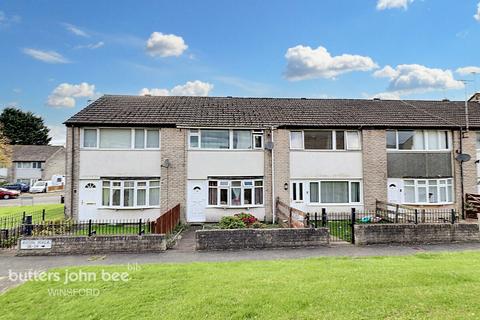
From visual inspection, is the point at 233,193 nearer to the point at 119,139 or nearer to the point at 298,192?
the point at 298,192

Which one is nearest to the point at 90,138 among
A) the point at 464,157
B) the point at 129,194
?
the point at 129,194

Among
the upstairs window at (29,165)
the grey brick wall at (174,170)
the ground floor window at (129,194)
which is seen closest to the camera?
the ground floor window at (129,194)

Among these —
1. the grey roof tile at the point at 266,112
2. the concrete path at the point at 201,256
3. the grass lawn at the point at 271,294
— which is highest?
the grey roof tile at the point at 266,112

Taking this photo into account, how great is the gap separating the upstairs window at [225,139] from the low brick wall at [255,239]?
7.05 meters

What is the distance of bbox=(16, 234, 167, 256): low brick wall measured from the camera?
10031 mm

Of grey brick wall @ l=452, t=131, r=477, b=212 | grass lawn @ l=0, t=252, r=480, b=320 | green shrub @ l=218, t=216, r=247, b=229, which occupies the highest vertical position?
grey brick wall @ l=452, t=131, r=477, b=212

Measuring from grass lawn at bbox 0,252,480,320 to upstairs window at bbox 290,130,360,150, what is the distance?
9.89 m

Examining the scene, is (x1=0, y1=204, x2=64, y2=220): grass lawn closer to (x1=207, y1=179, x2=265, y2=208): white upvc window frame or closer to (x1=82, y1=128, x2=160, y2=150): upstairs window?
(x1=82, y1=128, x2=160, y2=150): upstairs window

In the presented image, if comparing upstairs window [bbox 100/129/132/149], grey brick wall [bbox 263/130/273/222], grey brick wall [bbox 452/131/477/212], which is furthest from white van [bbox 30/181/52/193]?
grey brick wall [bbox 452/131/477/212]

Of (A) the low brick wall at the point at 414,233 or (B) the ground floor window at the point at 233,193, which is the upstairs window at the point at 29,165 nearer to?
(B) the ground floor window at the point at 233,193

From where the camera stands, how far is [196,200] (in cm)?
1617

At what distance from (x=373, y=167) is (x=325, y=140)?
10.5ft

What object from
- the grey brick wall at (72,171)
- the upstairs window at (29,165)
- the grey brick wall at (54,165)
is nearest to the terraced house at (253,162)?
the grey brick wall at (72,171)

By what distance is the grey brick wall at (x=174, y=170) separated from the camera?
1598 cm
